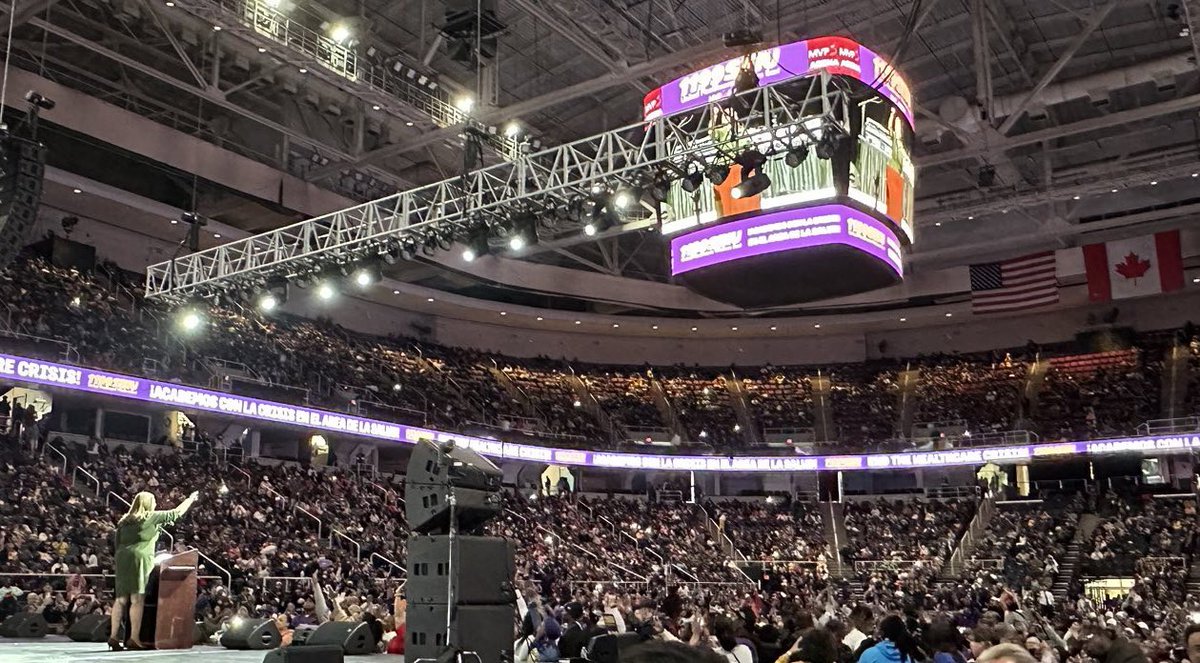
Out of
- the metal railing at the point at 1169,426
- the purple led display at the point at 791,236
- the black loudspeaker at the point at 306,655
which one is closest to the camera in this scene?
the black loudspeaker at the point at 306,655

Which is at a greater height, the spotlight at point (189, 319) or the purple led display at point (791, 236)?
the purple led display at point (791, 236)

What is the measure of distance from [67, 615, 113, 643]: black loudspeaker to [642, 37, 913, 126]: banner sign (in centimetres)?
1100

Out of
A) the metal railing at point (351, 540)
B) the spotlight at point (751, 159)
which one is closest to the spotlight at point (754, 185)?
the spotlight at point (751, 159)

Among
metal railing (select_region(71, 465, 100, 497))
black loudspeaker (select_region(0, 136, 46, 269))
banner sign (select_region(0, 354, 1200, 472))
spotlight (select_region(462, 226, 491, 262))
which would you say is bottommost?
metal railing (select_region(71, 465, 100, 497))

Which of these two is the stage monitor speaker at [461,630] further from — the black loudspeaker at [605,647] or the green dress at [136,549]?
the green dress at [136,549]

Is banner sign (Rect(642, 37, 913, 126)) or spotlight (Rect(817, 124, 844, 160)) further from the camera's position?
banner sign (Rect(642, 37, 913, 126))

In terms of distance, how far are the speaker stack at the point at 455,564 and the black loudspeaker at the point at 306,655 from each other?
0.57 metres

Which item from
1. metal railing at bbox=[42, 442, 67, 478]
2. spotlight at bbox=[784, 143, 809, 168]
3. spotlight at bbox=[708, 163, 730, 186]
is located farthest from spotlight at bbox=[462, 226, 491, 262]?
metal railing at bbox=[42, 442, 67, 478]

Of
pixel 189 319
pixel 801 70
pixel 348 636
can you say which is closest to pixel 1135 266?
pixel 801 70

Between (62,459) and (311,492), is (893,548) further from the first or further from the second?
(62,459)

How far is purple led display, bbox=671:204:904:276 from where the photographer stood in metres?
17.1

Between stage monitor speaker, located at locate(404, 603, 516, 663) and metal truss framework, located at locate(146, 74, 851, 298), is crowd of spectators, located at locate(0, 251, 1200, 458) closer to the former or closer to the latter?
metal truss framework, located at locate(146, 74, 851, 298)

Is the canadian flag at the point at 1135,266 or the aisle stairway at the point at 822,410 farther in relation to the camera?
the aisle stairway at the point at 822,410

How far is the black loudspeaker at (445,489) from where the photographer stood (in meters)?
7.55
